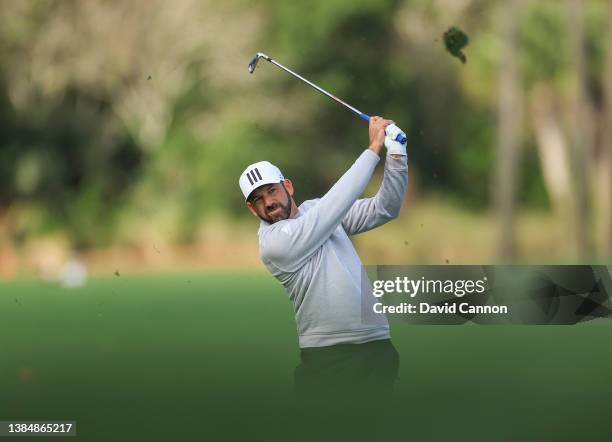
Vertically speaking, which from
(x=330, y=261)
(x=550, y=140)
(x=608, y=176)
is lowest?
(x=330, y=261)

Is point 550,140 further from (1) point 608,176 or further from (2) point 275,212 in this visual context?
(2) point 275,212

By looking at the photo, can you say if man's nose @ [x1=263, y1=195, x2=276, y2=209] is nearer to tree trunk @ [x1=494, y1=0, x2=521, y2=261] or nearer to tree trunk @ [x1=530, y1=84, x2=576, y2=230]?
tree trunk @ [x1=494, y1=0, x2=521, y2=261]

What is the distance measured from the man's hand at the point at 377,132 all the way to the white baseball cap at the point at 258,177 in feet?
1.01

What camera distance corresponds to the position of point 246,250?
44.8 ft

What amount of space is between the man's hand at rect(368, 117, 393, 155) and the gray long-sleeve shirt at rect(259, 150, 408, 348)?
6 cm

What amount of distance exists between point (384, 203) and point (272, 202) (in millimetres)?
360

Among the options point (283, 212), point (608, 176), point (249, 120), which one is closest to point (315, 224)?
point (283, 212)

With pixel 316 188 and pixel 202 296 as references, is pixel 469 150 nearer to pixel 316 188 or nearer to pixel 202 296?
pixel 316 188

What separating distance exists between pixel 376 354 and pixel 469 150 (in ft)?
41.1

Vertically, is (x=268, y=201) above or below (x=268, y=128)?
below

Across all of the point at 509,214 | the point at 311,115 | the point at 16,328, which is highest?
the point at 311,115

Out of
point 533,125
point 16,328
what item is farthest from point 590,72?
point 16,328

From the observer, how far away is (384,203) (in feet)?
11.5

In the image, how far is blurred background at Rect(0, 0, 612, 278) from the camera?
14.5 m
